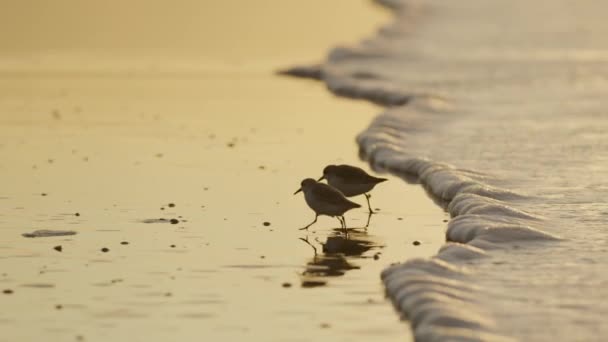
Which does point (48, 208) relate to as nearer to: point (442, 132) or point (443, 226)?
point (443, 226)

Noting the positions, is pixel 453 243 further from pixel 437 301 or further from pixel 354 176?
pixel 354 176

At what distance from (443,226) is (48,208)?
4077mm

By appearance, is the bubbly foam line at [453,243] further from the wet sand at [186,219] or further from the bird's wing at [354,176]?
the bird's wing at [354,176]

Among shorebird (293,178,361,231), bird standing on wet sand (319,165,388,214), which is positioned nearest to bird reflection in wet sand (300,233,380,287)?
shorebird (293,178,361,231)

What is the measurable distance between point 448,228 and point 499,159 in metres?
5.11

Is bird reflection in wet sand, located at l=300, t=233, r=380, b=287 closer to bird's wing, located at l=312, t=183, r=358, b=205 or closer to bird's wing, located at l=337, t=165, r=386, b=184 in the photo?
bird's wing, located at l=312, t=183, r=358, b=205

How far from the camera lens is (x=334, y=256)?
13125 mm

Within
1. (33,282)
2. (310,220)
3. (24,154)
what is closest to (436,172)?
(310,220)

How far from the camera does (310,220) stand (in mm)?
14961

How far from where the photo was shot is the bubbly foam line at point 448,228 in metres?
10.2

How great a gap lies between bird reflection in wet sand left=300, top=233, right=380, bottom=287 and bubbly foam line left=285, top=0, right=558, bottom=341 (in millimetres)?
589

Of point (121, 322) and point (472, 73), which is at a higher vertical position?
point (472, 73)

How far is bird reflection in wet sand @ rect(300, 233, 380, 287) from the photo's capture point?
1212 cm

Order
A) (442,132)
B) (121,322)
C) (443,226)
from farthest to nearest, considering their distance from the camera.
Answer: (442,132) < (443,226) < (121,322)
